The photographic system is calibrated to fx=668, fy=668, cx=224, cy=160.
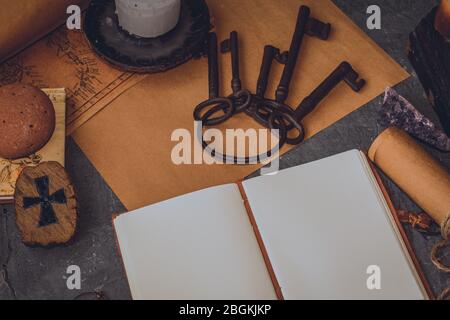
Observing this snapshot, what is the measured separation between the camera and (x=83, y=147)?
1.04 m

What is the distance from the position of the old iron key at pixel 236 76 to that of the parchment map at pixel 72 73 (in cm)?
16

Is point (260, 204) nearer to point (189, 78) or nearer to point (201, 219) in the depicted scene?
point (201, 219)

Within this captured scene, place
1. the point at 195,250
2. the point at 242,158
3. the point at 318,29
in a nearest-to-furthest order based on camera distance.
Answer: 1. the point at 195,250
2. the point at 242,158
3. the point at 318,29

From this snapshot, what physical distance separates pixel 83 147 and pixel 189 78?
0.69 ft

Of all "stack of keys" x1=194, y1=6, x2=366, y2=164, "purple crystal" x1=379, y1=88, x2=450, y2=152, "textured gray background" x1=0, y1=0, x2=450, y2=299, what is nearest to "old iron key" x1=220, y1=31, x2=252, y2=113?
"stack of keys" x1=194, y1=6, x2=366, y2=164

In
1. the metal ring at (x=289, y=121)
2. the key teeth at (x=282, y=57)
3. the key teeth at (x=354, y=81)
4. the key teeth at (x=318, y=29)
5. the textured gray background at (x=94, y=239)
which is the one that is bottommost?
the textured gray background at (x=94, y=239)

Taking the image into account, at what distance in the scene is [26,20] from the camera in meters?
1.06

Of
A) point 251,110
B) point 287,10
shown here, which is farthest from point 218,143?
point 287,10

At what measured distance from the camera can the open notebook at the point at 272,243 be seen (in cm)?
91

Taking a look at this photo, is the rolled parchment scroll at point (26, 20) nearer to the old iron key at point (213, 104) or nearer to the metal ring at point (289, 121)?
the old iron key at point (213, 104)

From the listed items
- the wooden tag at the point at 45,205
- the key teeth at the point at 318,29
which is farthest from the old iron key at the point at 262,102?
the wooden tag at the point at 45,205

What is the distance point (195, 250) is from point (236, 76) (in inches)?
12.0

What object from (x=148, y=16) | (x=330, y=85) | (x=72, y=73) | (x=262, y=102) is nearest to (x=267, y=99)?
(x=262, y=102)

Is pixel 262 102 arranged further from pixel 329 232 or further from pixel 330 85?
pixel 329 232
